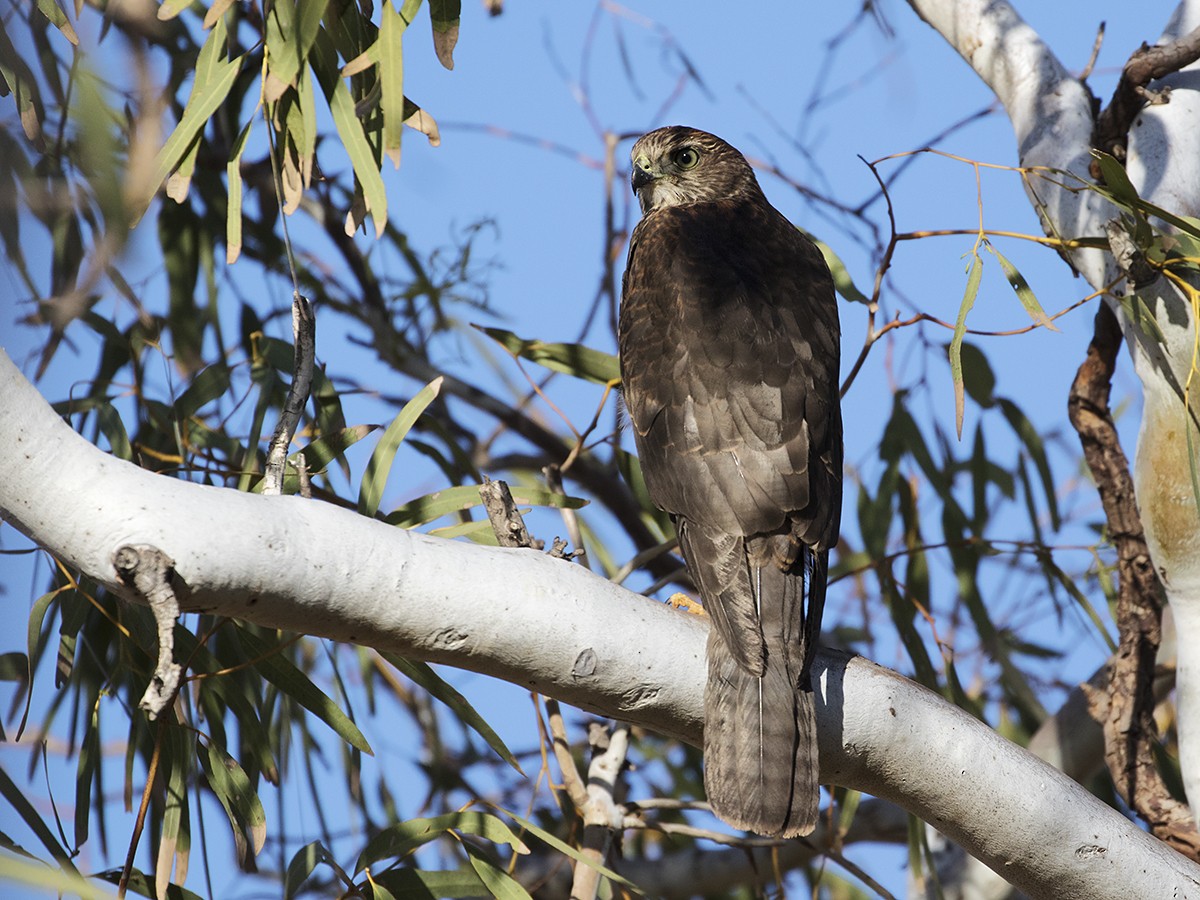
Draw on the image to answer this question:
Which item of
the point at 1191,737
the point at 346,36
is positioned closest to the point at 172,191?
the point at 346,36

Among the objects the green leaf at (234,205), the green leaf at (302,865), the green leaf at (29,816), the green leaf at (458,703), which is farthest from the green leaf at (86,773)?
the green leaf at (234,205)

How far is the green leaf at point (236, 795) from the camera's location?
7.36 feet

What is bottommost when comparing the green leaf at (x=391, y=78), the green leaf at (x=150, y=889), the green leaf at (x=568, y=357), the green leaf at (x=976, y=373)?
the green leaf at (x=150, y=889)

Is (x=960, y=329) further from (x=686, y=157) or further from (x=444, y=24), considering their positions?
(x=686, y=157)

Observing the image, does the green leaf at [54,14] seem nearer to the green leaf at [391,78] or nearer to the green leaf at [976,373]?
the green leaf at [391,78]

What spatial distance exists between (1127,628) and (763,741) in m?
0.98

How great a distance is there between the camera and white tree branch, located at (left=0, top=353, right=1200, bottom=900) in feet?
4.60

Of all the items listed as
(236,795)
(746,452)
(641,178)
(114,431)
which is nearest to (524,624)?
(746,452)

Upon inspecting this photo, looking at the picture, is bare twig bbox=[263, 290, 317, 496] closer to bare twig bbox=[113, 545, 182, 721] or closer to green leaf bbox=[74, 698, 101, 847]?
bare twig bbox=[113, 545, 182, 721]

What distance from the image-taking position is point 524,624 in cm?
165

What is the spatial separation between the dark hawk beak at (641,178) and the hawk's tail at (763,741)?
6.14 ft

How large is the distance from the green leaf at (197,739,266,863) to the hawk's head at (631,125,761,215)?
190cm

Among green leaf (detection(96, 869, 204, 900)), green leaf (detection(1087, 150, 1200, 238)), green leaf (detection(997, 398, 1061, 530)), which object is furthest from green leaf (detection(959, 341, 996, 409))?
green leaf (detection(96, 869, 204, 900))

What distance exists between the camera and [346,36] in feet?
7.38
